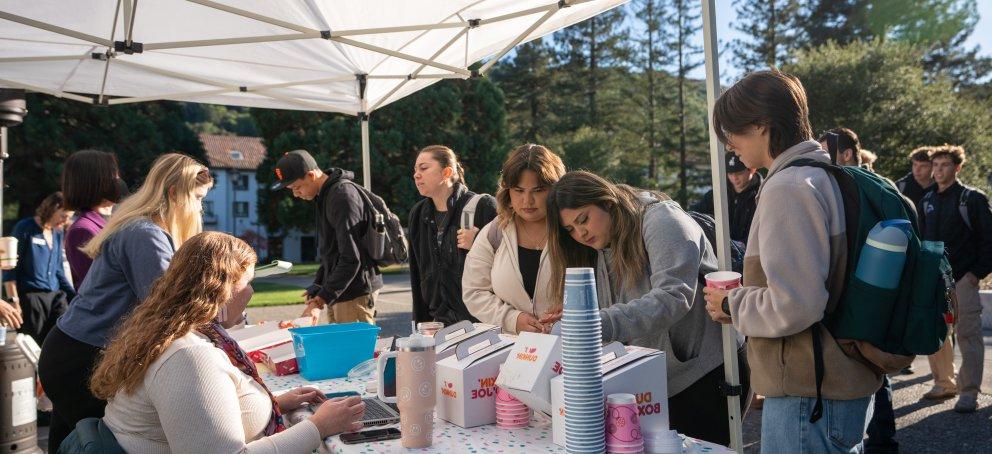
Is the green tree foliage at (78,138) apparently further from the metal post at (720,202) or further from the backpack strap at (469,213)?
the metal post at (720,202)

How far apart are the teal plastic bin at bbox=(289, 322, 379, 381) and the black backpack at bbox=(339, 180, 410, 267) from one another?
1.75 meters

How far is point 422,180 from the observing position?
3.93m

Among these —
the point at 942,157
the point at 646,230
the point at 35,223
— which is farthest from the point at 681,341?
the point at 35,223

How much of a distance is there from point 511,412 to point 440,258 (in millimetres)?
2118

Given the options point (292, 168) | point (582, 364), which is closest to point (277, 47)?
point (292, 168)

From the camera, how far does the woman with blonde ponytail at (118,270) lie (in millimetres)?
2361

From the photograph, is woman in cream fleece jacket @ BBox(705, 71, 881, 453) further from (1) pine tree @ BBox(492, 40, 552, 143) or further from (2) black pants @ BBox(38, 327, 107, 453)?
(1) pine tree @ BBox(492, 40, 552, 143)

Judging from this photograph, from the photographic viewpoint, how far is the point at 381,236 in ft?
14.6

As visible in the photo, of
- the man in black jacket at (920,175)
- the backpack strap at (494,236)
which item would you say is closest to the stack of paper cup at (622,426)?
the backpack strap at (494,236)

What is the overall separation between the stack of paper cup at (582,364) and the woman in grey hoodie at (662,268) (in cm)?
81

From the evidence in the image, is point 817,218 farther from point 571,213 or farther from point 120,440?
point 120,440

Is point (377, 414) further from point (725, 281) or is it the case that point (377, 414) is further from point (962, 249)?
point (962, 249)

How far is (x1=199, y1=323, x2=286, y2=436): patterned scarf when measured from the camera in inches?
72.3

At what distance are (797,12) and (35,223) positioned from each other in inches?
1305
